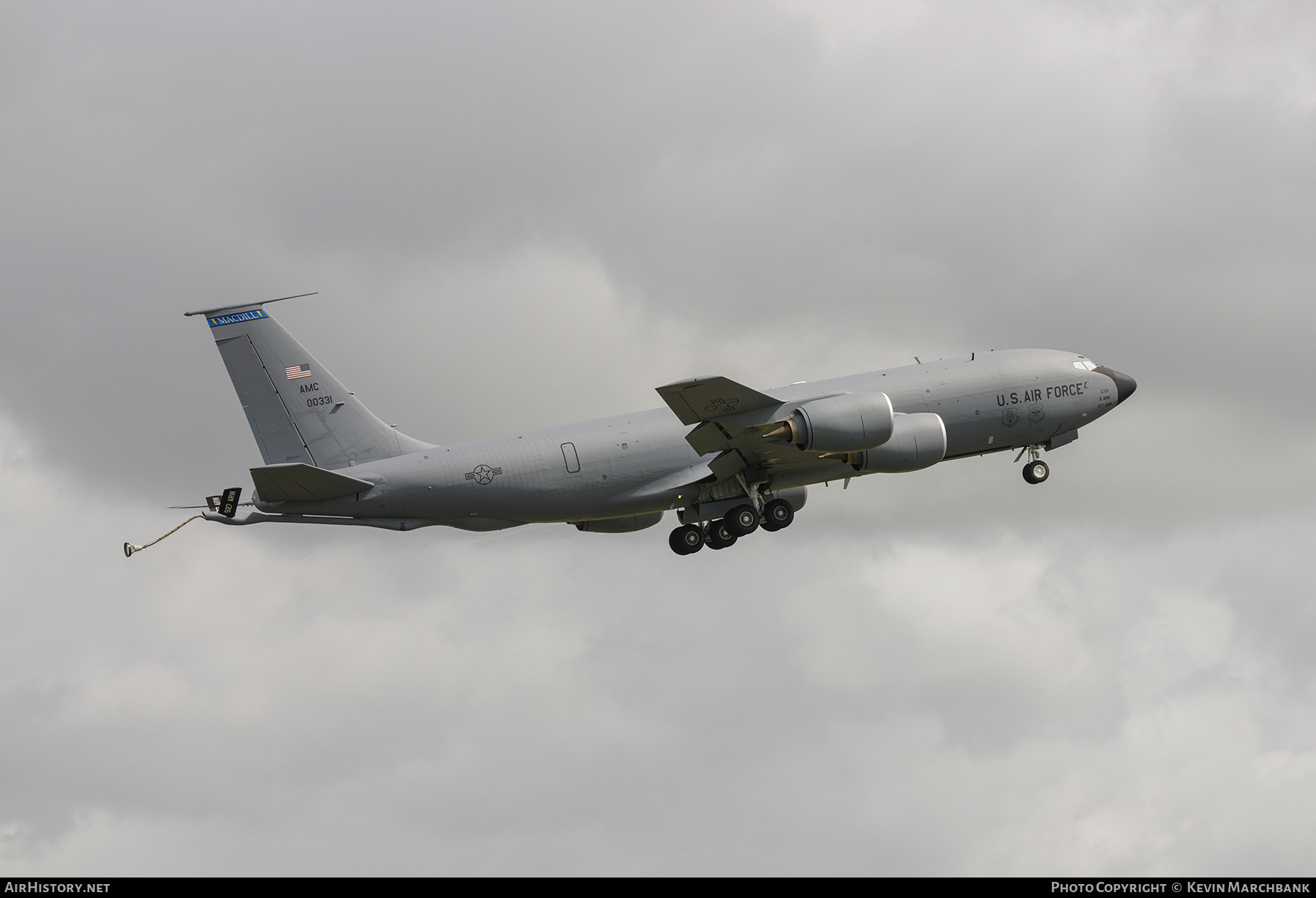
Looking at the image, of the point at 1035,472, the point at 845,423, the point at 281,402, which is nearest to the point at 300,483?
the point at 281,402

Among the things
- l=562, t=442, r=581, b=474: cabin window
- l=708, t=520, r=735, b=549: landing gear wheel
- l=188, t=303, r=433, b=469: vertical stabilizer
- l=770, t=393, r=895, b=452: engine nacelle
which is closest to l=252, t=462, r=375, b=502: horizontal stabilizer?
l=188, t=303, r=433, b=469: vertical stabilizer

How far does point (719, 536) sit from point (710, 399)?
8.76m

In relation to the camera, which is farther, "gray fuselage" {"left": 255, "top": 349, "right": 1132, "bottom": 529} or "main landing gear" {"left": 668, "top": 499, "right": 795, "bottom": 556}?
"main landing gear" {"left": 668, "top": 499, "right": 795, "bottom": 556}

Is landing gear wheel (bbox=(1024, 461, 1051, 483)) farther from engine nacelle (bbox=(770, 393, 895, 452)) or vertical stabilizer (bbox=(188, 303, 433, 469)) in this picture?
vertical stabilizer (bbox=(188, 303, 433, 469))

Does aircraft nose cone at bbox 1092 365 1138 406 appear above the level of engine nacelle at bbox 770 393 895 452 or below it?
above

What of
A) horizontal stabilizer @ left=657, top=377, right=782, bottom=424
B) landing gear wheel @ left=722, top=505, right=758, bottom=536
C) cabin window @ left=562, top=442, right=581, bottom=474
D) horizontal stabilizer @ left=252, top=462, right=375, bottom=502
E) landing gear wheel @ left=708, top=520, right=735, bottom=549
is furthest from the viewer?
landing gear wheel @ left=708, top=520, right=735, bottom=549

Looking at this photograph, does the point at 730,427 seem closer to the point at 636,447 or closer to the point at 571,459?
the point at 636,447

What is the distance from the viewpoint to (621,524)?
56.2 metres

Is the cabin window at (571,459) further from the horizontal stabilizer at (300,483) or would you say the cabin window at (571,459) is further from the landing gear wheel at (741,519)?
the horizontal stabilizer at (300,483)

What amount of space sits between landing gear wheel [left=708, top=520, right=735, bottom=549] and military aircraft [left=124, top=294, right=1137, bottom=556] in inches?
2.8

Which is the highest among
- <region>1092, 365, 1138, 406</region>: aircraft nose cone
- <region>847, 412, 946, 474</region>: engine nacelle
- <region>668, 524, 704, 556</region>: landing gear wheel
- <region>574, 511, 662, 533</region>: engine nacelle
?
<region>1092, 365, 1138, 406</region>: aircraft nose cone

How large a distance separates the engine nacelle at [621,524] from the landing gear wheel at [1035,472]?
15857 mm

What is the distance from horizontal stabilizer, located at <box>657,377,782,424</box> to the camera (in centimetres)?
4469
